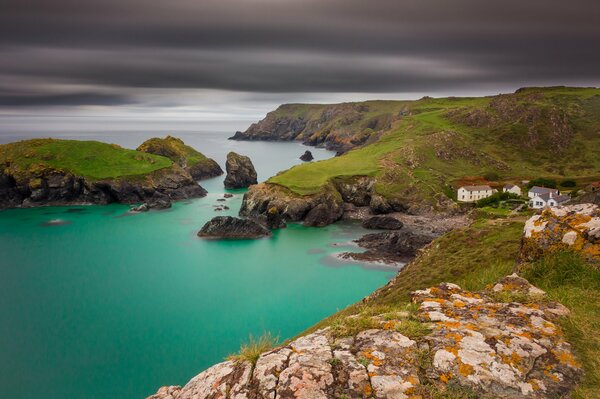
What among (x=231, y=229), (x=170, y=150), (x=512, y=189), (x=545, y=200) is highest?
(x=170, y=150)

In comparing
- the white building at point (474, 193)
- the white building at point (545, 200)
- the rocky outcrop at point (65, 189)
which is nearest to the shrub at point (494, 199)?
the white building at point (474, 193)

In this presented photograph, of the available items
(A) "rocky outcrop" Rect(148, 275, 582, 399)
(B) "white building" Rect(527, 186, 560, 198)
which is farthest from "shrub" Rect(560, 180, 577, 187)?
(A) "rocky outcrop" Rect(148, 275, 582, 399)

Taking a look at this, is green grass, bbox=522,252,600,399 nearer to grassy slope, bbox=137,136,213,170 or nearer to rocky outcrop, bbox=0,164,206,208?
rocky outcrop, bbox=0,164,206,208

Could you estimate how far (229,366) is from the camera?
280 inches

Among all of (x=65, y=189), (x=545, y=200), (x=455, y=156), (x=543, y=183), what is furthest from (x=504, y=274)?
(x=455, y=156)

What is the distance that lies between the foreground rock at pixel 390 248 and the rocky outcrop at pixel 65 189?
2459 inches

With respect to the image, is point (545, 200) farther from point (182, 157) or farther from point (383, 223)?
point (182, 157)

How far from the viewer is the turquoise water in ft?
103

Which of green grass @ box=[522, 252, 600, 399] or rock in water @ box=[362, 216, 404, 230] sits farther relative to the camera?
rock in water @ box=[362, 216, 404, 230]

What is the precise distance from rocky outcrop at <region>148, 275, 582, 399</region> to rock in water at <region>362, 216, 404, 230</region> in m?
66.4

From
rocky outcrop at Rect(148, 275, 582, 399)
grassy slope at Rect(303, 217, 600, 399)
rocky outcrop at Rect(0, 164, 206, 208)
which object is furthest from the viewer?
rocky outcrop at Rect(0, 164, 206, 208)

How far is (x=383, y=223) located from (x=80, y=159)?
93559 mm

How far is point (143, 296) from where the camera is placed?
47094mm

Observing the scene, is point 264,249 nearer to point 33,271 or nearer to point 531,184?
point 33,271
